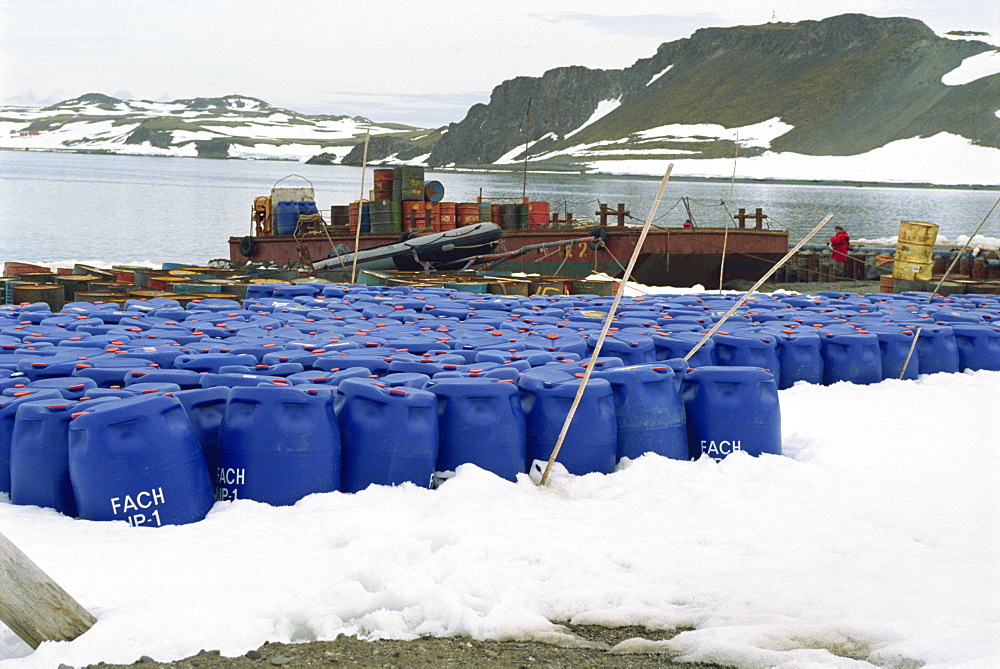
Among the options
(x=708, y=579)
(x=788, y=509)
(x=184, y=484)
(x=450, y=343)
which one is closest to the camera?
(x=708, y=579)

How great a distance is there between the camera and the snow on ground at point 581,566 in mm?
4180

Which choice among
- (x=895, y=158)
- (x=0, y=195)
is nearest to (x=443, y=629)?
(x=0, y=195)

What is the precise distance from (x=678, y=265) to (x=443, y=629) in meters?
23.2

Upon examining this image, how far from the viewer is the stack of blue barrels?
5441 mm

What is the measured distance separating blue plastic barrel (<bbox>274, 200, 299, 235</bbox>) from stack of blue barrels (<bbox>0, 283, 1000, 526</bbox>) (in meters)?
18.1

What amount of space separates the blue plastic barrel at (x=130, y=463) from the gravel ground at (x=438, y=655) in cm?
149

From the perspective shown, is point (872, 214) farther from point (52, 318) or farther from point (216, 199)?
point (52, 318)

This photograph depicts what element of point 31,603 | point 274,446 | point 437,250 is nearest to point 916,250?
point 437,250

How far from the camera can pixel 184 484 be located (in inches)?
213

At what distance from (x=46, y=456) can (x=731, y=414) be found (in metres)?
4.28

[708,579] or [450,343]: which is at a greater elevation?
[450,343]

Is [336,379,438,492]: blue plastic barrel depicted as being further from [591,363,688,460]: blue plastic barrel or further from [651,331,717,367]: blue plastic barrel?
[651,331,717,367]: blue plastic barrel

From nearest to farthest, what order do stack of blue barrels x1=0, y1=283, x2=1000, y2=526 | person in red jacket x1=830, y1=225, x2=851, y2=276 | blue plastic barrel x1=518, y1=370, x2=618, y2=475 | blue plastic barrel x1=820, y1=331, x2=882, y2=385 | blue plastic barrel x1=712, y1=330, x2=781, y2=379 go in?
stack of blue barrels x1=0, y1=283, x2=1000, y2=526 < blue plastic barrel x1=518, y1=370, x2=618, y2=475 < blue plastic barrel x1=712, y1=330, x2=781, y2=379 < blue plastic barrel x1=820, y1=331, x2=882, y2=385 < person in red jacket x1=830, y1=225, x2=851, y2=276

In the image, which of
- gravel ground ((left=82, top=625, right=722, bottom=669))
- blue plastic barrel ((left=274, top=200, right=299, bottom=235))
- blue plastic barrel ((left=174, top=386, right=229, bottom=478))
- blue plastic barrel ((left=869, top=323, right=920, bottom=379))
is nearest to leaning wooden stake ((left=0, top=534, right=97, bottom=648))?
gravel ground ((left=82, top=625, right=722, bottom=669))
